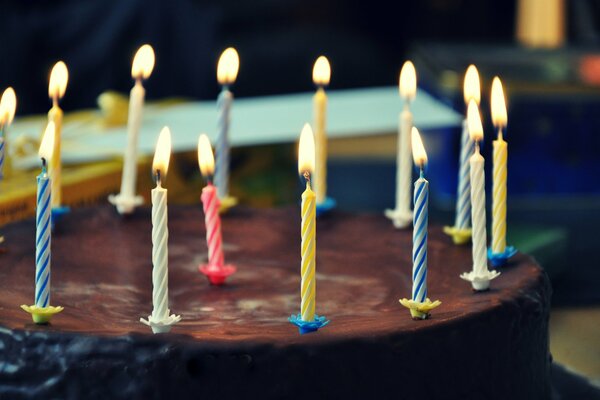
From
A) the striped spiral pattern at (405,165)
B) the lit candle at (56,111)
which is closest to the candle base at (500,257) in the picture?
the striped spiral pattern at (405,165)

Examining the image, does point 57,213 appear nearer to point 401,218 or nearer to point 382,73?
point 401,218

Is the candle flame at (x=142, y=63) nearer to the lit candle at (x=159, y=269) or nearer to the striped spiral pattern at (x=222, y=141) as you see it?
the striped spiral pattern at (x=222, y=141)

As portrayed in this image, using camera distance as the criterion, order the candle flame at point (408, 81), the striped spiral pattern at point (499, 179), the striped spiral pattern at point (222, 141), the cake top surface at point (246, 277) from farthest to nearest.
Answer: the striped spiral pattern at point (222, 141) → the candle flame at point (408, 81) → the striped spiral pattern at point (499, 179) → the cake top surface at point (246, 277)

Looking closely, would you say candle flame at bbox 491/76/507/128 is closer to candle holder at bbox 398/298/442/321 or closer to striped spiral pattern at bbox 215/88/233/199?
candle holder at bbox 398/298/442/321

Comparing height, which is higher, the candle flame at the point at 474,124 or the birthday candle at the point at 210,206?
the candle flame at the point at 474,124

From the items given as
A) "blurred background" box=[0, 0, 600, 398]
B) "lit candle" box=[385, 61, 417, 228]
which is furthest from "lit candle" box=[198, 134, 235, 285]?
"blurred background" box=[0, 0, 600, 398]
